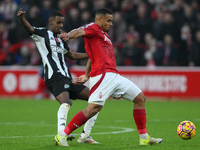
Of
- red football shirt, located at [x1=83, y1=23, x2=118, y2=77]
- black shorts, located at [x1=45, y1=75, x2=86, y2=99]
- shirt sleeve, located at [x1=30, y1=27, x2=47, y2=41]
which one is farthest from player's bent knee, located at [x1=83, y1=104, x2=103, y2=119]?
shirt sleeve, located at [x1=30, y1=27, x2=47, y2=41]

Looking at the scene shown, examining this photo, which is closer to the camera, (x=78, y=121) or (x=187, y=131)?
(x=78, y=121)

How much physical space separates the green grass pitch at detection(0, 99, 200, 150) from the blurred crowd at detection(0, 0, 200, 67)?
4.38 meters

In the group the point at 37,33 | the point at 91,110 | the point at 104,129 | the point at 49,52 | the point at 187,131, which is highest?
the point at 37,33

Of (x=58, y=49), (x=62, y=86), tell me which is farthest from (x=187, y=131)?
(x=58, y=49)

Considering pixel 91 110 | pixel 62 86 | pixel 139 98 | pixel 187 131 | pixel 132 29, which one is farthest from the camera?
pixel 132 29

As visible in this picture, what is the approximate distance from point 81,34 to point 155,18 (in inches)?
531

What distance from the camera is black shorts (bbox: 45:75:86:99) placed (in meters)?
7.82

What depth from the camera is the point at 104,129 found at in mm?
9758

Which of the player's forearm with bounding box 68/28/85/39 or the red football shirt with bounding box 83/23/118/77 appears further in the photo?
the red football shirt with bounding box 83/23/118/77

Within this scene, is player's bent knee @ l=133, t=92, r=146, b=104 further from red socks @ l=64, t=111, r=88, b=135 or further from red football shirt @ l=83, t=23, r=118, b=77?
red socks @ l=64, t=111, r=88, b=135

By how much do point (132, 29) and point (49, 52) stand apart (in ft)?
38.1

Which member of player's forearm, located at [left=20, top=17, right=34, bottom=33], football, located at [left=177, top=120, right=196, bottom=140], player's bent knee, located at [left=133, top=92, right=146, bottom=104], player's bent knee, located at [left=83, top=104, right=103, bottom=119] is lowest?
football, located at [left=177, top=120, right=196, bottom=140]

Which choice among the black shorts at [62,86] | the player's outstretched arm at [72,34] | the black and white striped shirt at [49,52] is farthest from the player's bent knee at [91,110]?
the black and white striped shirt at [49,52]

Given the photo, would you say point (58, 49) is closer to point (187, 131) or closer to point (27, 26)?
point (27, 26)
